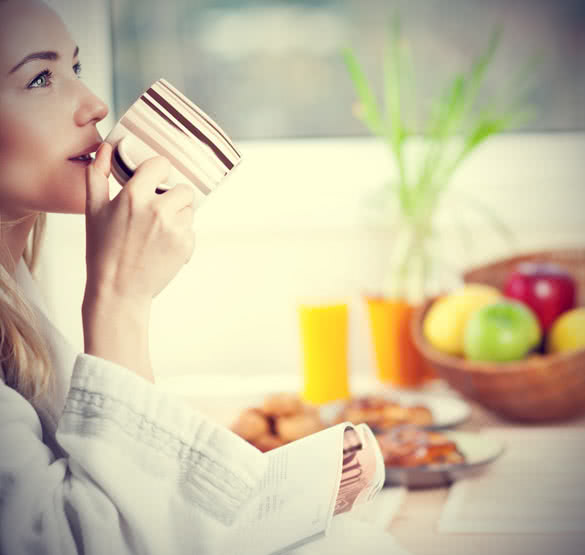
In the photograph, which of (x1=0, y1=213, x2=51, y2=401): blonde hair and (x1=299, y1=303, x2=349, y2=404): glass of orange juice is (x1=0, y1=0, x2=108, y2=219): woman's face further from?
(x1=299, y1=303, x2=349, y2=404): glass of orange juice

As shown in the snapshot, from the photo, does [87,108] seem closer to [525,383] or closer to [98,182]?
[98,182]

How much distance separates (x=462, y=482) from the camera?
820mm

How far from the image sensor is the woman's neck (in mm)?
577

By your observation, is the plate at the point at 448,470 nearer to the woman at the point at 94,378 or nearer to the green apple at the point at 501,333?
the green apple at the point at 501,333

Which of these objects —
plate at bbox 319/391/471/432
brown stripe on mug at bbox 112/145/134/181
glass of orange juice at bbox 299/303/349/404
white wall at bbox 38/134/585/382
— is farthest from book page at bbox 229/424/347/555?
white wall at bbox 38/134/585/382

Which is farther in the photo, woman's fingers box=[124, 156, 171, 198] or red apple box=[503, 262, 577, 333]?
red apple box=[503, 262, 577, 333]

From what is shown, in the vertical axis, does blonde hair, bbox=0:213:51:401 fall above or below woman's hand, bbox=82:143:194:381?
below

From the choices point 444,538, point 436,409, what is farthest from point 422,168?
point 444,538

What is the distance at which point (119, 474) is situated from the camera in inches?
17.8

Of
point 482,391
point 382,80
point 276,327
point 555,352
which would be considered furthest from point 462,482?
point 382,80

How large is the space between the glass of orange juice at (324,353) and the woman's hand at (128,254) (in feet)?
2.38

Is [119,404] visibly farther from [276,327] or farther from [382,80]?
[382,80]

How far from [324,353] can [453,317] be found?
213mm

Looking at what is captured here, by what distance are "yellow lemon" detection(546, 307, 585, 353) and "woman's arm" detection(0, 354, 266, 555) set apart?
70cm
